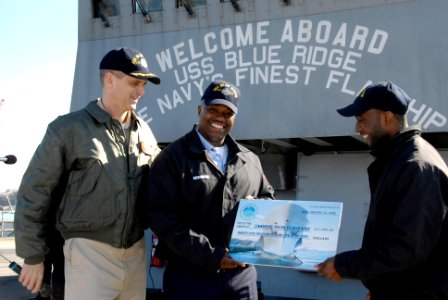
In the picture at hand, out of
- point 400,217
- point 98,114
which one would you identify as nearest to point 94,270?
point 98,114

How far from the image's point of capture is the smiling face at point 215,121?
10.0 ft

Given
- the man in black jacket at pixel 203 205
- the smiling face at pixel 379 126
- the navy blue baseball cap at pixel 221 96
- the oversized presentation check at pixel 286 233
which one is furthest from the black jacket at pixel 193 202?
the smiling face at pixel 379 126

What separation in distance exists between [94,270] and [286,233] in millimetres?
1001

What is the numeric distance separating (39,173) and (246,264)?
1.19m

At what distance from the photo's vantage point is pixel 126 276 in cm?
298

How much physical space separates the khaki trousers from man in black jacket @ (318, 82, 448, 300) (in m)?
1.06

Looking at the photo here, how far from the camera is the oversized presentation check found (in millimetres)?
2734

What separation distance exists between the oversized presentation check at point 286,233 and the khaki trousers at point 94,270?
2.00 ft

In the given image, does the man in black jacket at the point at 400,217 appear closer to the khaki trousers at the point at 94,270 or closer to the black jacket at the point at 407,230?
the black jacket at the point at 407,230

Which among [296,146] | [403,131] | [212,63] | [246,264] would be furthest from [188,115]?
[403,131]

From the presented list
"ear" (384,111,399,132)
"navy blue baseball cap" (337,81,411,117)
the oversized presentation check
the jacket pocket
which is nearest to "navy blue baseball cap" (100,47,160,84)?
the jacket pocket

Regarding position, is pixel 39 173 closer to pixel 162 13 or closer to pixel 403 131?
pixel 403 131

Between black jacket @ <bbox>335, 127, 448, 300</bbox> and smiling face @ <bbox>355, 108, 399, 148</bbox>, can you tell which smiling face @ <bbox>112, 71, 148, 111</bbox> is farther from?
black jacket @ <bbox>335, 127, 448, 300</bbox>

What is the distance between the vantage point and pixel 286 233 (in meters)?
2.84
